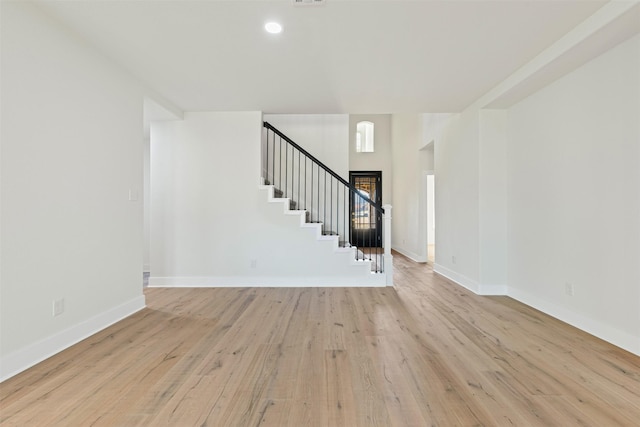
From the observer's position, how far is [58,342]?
2.35 metres

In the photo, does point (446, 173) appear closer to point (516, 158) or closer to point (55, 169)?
point (516, 158)

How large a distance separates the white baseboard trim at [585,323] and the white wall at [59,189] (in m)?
4.48

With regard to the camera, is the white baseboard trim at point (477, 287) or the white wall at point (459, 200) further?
the white wall at point (459, 200)

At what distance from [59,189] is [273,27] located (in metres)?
2.17

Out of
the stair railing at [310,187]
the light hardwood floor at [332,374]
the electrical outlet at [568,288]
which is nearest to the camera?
the light hardwood floor at [332,374]

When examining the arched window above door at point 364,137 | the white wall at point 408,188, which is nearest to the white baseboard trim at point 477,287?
the white wall at point 408,188

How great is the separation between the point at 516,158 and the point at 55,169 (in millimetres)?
4828

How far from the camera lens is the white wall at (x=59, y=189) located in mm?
2041

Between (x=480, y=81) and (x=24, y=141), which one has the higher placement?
(x=480, y=81)

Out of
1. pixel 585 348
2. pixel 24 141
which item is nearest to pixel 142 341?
pixel 24 141

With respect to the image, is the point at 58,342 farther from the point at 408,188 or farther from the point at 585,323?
the point at 408,188

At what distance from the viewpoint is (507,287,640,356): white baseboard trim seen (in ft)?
7.76

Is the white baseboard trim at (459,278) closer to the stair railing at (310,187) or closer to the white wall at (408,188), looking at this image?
the stair railing at (310,187)

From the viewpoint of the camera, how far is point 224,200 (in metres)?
4.61
